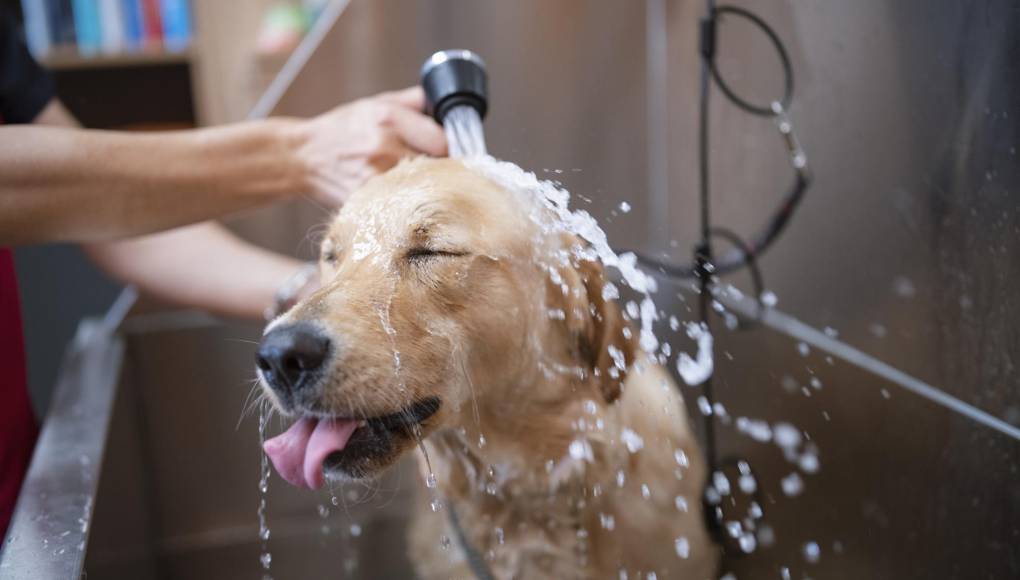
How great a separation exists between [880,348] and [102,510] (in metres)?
0.95

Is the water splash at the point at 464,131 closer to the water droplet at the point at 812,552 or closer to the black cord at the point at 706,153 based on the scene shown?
the black cord at the point at 706,153

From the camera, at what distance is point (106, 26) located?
8.48 feet

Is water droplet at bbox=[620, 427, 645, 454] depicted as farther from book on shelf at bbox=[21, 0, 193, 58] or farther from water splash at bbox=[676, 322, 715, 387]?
book on shelf at bbox=[21, 0, 193, 58]

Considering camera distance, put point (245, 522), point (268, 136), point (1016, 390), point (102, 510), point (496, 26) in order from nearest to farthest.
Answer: point (1016, 390) → point (102, 510) → point (268, 136) → point (496, 26) → point (245, 522)

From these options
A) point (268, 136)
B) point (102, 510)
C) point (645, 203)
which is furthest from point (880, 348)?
point (102, 510)

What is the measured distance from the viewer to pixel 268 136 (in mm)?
1143

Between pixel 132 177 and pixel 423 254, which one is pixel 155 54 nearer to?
pixel 132 177

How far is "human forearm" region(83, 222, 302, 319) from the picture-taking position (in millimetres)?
1438

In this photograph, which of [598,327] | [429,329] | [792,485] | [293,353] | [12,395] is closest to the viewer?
[293,353]

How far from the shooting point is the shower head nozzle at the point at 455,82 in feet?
3.27

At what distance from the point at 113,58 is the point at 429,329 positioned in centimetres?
218

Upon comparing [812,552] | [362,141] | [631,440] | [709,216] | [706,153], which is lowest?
[812,552]

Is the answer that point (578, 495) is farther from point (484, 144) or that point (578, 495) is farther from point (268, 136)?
point (268, 136)

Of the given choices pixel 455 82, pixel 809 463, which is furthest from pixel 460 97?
pixel 809 463
